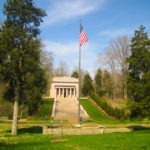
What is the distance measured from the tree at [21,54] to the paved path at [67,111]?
1560cm

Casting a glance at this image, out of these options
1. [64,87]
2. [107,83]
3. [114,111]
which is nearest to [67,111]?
[114,111]

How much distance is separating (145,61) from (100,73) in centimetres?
5632

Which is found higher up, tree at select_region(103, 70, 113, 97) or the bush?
tree at select_region(103, 70, 113, 97)

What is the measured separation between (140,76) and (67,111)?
24853 mm

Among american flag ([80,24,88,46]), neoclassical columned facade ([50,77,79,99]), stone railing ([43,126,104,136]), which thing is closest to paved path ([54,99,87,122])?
neoclassical columned facade ([50,77,79,99])

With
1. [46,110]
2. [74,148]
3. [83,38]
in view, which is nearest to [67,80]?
[46,110]

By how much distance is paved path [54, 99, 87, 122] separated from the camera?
39156 millimetres

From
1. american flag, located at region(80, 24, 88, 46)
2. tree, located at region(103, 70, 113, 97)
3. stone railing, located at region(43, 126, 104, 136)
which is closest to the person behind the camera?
stone railing, located at region(43, 126, 104, 136)

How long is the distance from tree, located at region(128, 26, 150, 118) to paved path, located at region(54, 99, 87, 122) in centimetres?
1621

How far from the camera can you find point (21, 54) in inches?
837

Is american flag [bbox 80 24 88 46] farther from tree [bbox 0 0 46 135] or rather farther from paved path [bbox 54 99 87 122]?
paved path [bbox 54 99 87 122]

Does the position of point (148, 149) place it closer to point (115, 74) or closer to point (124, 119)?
point (124, 119)

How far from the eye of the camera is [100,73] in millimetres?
77750

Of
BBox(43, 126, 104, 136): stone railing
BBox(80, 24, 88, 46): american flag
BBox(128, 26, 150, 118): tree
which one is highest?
BBox(80, 24, 88, 46): american flag
